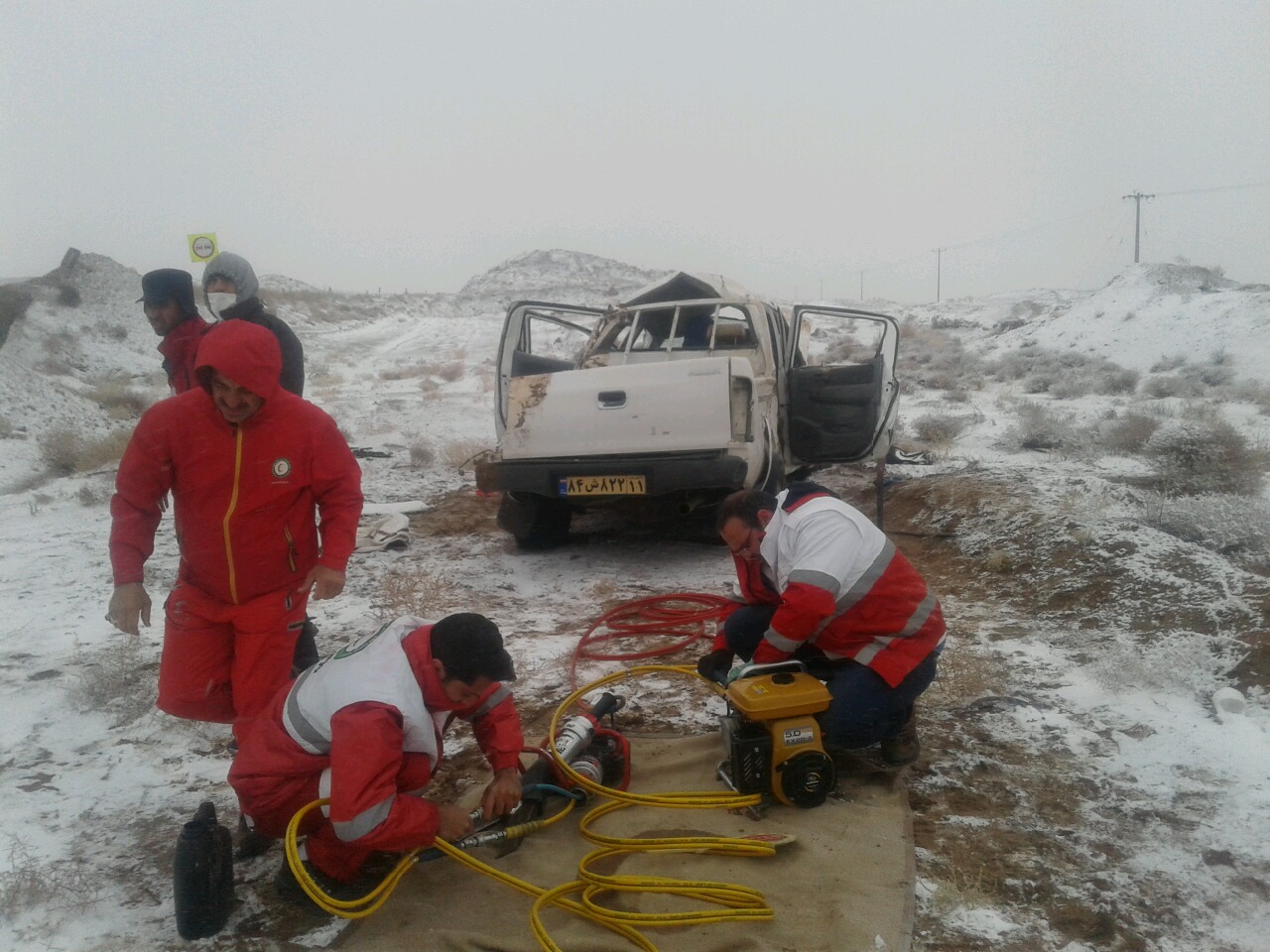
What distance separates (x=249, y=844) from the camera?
2.67m

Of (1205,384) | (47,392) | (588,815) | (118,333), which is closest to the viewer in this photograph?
(588,815)

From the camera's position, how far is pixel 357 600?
17.0ft

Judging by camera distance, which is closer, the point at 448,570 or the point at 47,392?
the point at 448,570

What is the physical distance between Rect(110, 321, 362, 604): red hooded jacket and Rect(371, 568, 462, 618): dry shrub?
2197 mm

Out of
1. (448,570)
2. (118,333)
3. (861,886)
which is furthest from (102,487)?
(118,333)

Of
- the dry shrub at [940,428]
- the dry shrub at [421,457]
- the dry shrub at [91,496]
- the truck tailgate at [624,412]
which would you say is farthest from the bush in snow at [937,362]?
the dry shrub at [91,496]

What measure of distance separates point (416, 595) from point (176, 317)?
248 cm

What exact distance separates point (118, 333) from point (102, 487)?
12.6 meters

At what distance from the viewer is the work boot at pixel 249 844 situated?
2.67m

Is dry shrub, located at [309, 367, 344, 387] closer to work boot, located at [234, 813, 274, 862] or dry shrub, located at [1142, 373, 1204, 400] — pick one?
dry shrub, located at [1142, 373, 1204, 400]

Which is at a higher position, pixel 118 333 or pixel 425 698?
pixel 118 333

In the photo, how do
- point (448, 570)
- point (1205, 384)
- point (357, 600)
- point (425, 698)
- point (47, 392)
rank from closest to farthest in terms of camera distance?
point (425, 698), point (357, 600), point (448, 570), point (47, 392), point (1205, 384)

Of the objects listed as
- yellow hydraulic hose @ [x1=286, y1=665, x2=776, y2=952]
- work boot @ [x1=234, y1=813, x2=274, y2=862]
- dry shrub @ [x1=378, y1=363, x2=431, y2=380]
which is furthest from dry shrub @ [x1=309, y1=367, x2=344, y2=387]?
yellow hydraulic hose @ [x1=286, y1=665, x2=776, y2=952]

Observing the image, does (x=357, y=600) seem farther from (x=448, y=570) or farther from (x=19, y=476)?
(x=19, y=476)
